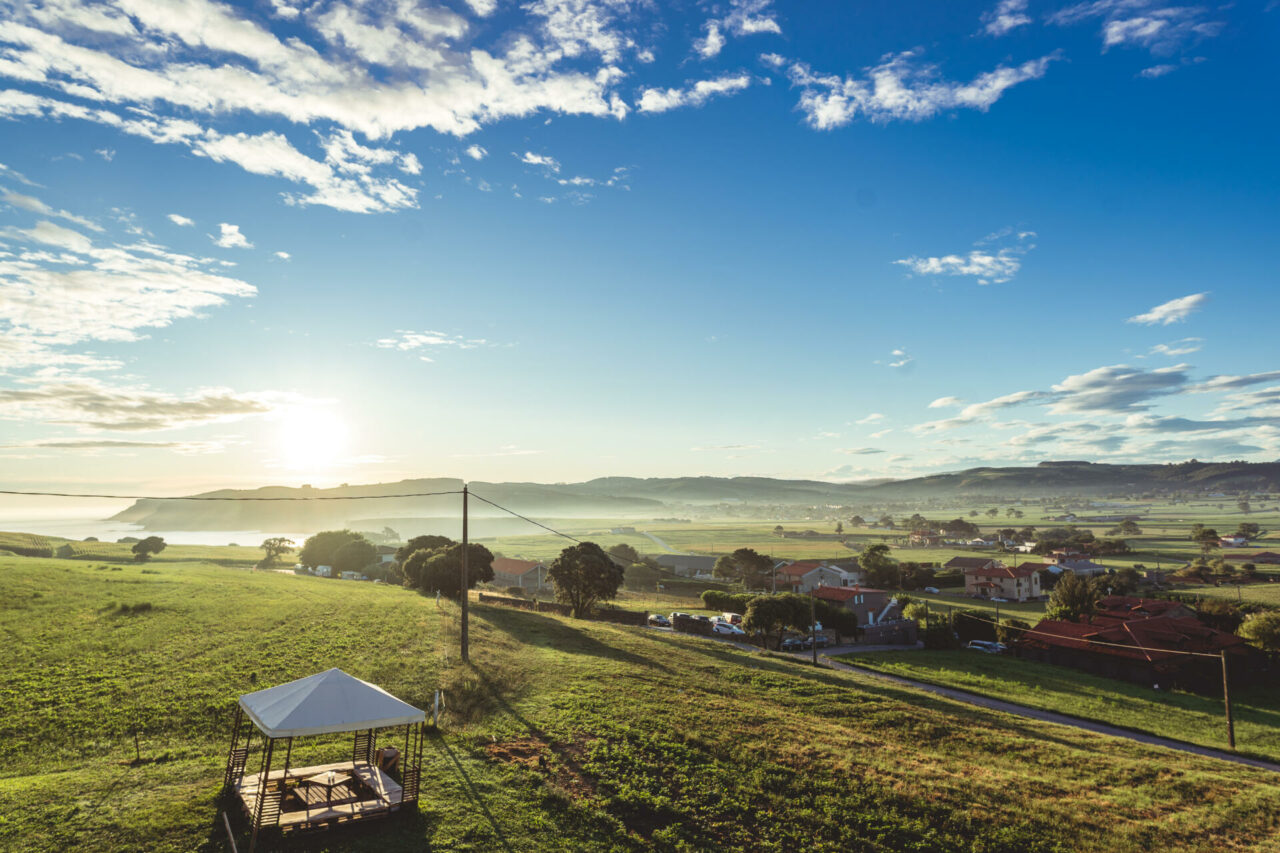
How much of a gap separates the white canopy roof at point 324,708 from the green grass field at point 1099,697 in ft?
134

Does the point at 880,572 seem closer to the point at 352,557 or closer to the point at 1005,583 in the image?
the point at 1005,583

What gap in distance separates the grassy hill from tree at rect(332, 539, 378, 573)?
63.5 meters

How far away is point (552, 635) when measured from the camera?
41781 mm

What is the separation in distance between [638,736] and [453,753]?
6358mm

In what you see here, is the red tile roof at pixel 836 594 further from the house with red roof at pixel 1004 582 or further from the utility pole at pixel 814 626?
the house with red roof at pixel 1004 582

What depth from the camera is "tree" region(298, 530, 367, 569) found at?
10140cm

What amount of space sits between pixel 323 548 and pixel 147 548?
25.8m

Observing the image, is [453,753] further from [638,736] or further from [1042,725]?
[1042,725]

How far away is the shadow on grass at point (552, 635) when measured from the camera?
117 ft

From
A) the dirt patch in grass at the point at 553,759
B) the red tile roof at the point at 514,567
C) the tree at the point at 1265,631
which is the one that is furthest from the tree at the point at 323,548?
the tree at the point at 1265,631

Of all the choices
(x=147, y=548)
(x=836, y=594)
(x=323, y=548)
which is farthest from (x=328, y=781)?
(x=147, y=548)

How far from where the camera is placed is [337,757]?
18.6 m

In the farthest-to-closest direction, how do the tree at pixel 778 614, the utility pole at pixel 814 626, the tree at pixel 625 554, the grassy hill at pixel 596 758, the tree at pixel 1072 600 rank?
the tree at pixel 625 554 < the tree at pixel 1072 600 < the tree at pixel 778 614 < the utility pole at pixel 814 626 < the grassy hill at pixel 596 758

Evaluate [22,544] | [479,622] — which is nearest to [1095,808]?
[479,622]
